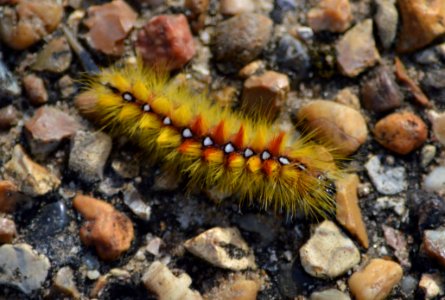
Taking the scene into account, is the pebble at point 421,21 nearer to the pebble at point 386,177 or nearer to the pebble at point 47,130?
the pebble at point 386,177

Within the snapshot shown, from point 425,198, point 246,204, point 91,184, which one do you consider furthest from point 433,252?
point 91,184

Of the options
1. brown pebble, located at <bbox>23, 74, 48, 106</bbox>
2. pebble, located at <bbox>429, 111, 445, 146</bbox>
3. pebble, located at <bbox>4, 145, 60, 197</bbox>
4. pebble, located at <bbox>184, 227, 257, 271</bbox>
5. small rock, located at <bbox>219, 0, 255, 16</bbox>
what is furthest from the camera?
small rock, located at <bbox>219, 0, 255, 16</bbox>

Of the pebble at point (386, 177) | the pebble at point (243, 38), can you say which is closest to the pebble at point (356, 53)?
the pebble at point (243, 38)

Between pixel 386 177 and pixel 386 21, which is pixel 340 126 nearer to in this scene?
pixel 386 177

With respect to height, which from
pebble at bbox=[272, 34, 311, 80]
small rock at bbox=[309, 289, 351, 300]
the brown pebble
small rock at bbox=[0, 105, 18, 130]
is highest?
pebble at bbox=[272, 34, 311, 80]

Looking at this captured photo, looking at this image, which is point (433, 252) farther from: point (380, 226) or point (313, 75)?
point (313, 75)

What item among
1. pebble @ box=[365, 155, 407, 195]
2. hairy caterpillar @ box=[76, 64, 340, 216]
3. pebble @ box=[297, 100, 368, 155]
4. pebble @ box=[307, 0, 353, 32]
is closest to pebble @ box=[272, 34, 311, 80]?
pebble @ box=[307, 0, 353, 32]

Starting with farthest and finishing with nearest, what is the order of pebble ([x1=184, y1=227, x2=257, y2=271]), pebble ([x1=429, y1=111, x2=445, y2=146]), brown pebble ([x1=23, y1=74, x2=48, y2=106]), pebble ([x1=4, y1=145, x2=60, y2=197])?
brown pebble ([x1=23, y1=74, x2=48, y2=106])
pebble ([x1=429, y1=111, x2=445, y2=146])
pebble ([x1=4, y1=145, x2=60, y2=197])
pebble ([x1=184, y1=227, x2=257, y2=271])

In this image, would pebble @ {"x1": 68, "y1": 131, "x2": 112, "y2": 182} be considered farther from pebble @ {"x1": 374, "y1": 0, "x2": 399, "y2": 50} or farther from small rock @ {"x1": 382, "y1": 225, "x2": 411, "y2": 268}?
pebble @ {"x1": 374, "y1": 0, "x2": 399, "y2": 50}
